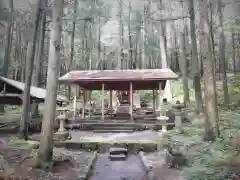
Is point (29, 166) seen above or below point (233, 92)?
below

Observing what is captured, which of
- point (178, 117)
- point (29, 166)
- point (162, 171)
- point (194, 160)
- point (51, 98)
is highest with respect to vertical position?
point (51, 98)

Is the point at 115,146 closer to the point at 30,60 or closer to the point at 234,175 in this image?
the point at 30,60

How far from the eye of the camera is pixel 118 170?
8.78 m

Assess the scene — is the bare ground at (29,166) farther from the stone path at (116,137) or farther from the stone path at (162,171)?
the stone path at (116,137)

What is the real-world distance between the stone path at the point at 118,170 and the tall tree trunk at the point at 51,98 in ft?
5.63

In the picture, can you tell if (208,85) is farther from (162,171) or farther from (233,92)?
(233,92)

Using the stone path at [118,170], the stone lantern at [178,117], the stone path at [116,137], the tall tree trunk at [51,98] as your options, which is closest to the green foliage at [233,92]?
the stone lantern at [178,117]

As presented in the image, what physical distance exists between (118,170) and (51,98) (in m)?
3.50

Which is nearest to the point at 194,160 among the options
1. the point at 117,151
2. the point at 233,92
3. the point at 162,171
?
the point at 162,171

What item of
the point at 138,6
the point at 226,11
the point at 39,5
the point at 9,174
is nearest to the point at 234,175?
the point at 9,174

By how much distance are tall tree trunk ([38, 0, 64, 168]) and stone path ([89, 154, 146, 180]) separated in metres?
1.72

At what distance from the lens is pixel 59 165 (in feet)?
27.4

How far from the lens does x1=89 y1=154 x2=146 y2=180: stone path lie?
311 inches

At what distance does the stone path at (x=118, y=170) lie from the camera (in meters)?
7.90
